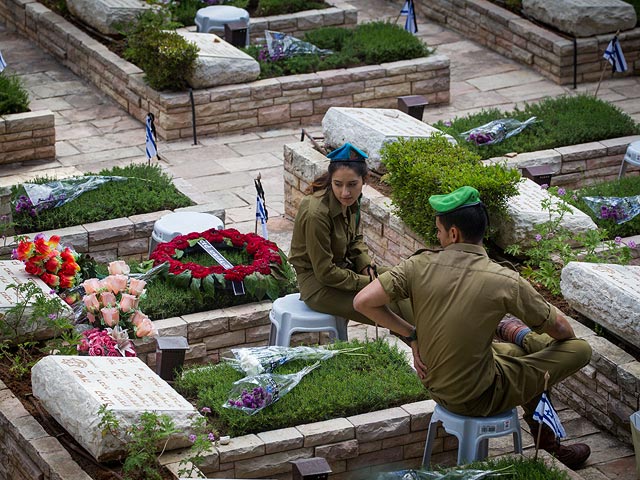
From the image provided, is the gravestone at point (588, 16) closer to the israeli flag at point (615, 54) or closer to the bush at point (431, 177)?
the israeli flag at point (615, 54)

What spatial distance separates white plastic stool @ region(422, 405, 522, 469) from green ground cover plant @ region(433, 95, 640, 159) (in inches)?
171

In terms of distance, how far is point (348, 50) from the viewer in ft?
43.1

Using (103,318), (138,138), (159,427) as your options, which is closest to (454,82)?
(138,138)

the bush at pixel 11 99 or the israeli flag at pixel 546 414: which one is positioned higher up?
the israeli flag at pixel 546 414

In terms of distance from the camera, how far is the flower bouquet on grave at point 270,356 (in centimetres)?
694

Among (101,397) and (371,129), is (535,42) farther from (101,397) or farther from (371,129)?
(101,397)

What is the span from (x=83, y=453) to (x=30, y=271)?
1.94 meters

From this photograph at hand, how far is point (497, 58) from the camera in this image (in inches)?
569

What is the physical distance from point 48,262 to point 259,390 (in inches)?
78.0

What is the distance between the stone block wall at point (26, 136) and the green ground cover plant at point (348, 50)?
2.31 meters

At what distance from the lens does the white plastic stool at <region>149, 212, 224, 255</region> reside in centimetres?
889

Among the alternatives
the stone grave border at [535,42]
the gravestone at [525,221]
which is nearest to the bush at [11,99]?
the gravestone at [525,221]

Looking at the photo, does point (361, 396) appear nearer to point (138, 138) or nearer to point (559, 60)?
point (138, 138)

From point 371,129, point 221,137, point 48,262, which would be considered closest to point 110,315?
point 48,262
